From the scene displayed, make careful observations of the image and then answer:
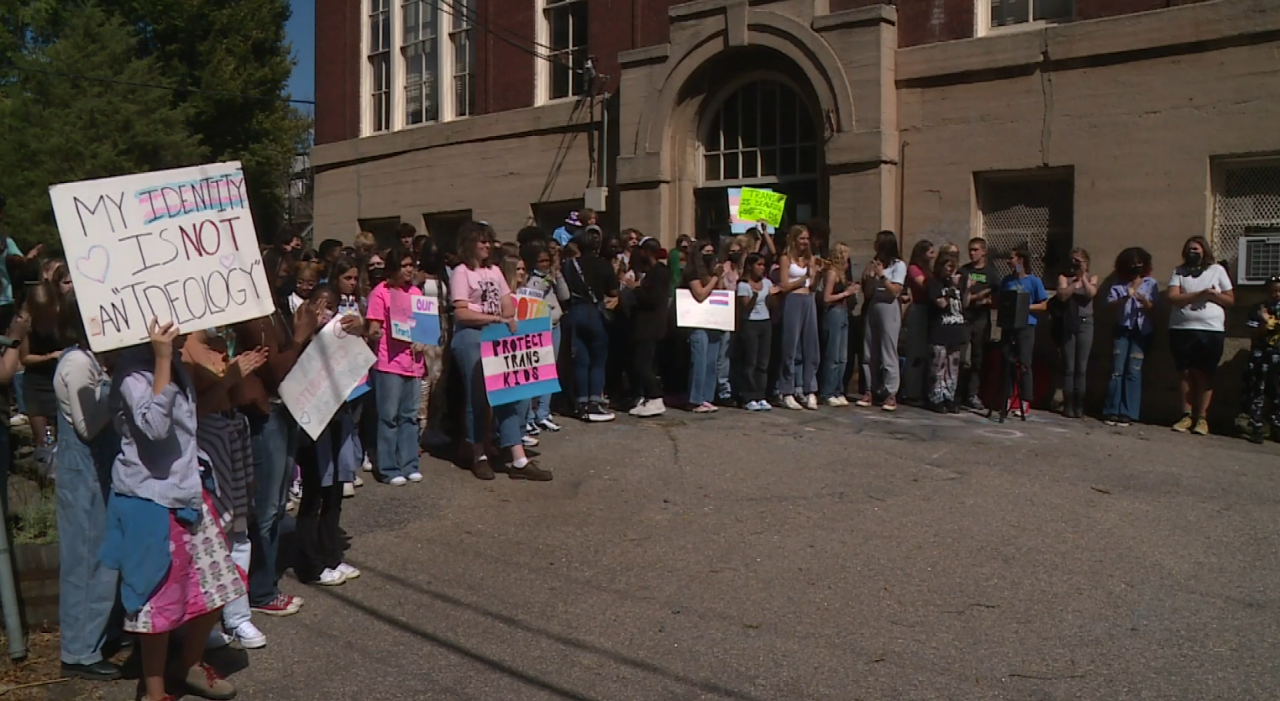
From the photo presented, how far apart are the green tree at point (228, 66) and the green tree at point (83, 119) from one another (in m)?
1.16

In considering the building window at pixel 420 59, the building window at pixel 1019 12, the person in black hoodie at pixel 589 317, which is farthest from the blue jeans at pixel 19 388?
the building window at pixel 420 59

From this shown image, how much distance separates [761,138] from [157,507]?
12010mm

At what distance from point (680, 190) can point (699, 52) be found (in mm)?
1871

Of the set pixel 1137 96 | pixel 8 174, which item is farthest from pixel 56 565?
pixel 8 174

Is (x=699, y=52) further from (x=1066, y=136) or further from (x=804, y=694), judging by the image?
(x=804, y=694)

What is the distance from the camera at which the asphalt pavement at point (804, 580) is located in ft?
17.4

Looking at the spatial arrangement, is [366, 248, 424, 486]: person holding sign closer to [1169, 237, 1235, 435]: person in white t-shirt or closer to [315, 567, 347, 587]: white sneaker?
[315, 567, 347, 587]: white sneaker

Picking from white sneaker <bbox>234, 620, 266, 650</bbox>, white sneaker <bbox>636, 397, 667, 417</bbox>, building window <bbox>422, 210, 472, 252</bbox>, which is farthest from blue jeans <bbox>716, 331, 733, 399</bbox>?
building window <bbox>422, 210, 472, 252</bbox>

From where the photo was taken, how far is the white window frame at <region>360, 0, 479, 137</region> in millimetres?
19234

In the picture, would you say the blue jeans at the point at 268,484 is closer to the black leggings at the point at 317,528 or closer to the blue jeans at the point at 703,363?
the black leggings at the point at 317,528

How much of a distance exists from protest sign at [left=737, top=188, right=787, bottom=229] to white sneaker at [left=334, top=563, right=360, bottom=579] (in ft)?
26.5

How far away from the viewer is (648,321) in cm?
1114

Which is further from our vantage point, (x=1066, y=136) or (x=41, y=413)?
(x=1066, y=136)

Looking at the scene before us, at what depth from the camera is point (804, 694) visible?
508 centimetres
